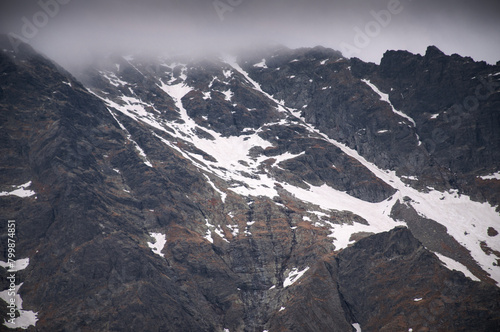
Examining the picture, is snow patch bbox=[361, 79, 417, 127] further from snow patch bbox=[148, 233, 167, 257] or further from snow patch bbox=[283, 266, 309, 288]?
snow patch bbox=[148, 233, 167, 257]

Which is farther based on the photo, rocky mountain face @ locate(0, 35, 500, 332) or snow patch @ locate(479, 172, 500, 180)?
snow patch @ locate(479, 172, 500, 180)

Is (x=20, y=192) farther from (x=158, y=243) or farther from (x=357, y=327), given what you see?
(x=357, y=327)

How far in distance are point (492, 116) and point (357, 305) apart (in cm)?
9285

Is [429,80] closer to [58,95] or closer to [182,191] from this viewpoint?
[182,191]

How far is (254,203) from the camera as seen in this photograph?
372ft

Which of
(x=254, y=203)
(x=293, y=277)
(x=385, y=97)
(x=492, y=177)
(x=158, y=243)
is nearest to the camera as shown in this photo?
(x=293, y=277)

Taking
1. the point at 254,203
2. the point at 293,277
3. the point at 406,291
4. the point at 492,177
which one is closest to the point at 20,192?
the point at 254,203

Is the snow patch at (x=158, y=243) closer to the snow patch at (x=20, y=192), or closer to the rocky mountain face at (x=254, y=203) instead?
the rocky mountain face at (x=254, y=203)

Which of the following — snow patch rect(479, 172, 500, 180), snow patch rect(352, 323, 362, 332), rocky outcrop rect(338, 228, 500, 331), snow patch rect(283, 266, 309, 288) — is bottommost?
snow patch rect(352, 323, 362, 332)

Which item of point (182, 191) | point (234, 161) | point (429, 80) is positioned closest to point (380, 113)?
point (429, 80)

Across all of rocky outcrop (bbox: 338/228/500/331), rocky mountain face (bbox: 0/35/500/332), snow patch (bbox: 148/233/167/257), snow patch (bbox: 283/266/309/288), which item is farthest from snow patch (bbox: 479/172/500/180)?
snow patch (bbox: 148/233/167/257)

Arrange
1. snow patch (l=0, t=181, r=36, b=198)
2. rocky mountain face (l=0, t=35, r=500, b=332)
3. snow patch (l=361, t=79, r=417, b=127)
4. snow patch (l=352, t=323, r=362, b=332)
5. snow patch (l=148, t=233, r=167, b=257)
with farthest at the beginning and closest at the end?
snow patch (l=361, t=79, r=417, b=127) < snow patch (l=148, t=233, r=167, b=257) < snow patch (l=0, t=181, r=36, b=198) < snow patch (l=352, t=323, r=362, b=332) < rocky mountain face (l=0, t=35, r=500, b=332)

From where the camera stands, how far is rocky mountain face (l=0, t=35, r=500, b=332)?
→ 7812 cm

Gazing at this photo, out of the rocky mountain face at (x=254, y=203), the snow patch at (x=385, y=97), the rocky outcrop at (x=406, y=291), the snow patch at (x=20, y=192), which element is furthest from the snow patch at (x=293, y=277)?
the snow patch at (x=385, y=97)
